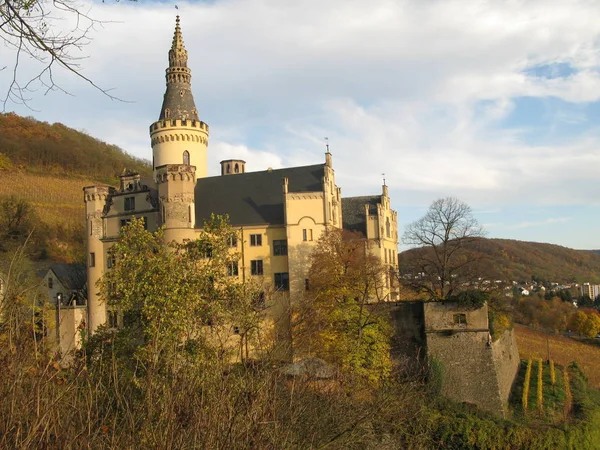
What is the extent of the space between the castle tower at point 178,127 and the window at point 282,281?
11.5 metres

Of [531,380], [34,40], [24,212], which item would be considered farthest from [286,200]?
[24,212]

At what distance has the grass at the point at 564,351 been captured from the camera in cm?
4734

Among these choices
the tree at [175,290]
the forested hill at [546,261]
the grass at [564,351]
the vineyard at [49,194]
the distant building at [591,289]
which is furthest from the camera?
the forested hill at [546,261]

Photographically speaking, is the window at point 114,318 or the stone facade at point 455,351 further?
the stone facade at point 455,351

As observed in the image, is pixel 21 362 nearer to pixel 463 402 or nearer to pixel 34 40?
pixel 34 40

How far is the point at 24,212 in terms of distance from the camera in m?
61.3

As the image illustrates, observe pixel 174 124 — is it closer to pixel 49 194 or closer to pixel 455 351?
pixel 455 351

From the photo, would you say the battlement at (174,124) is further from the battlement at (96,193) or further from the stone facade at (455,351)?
the stone facade at (455,351)

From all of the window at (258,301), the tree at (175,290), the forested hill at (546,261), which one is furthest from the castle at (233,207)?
the forested hill at (546,261)

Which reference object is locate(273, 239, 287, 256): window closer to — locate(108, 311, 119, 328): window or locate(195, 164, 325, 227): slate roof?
locate(195, 164, 325, 227): slate roof

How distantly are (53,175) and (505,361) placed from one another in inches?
2955

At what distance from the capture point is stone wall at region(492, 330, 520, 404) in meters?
29.9

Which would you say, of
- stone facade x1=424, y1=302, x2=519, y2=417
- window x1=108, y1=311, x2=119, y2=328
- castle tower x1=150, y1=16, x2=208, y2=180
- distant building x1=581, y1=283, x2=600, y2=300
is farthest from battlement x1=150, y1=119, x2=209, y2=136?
distant building x1=581, y1=283, x2=600, y2=300

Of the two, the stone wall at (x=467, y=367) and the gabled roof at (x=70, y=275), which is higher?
the gabled roof at (x=70, y=275)
